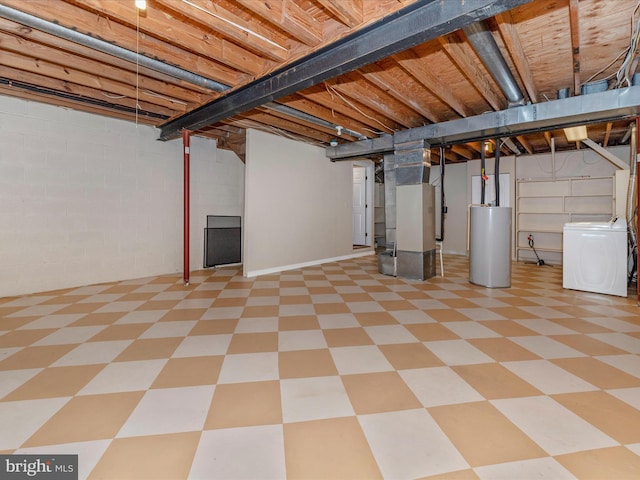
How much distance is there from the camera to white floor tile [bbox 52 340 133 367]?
2158mm

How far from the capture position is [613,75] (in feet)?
11.1

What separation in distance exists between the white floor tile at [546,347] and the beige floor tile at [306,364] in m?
1.66

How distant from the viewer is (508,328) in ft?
9.27

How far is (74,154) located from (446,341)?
18.1 ft

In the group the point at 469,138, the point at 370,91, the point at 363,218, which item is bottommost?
the point at 363,218

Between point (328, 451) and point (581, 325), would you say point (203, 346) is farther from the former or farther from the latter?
point (581, 325)

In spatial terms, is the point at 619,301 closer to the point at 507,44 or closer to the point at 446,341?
the point at 446,341

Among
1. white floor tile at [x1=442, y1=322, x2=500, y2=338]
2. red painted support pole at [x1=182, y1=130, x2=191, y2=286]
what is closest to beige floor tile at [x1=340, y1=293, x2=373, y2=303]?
white floor tile at [x1=442, y1=322, x2=500, y2=338]

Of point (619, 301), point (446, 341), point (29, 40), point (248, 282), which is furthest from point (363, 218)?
point (29, 40)

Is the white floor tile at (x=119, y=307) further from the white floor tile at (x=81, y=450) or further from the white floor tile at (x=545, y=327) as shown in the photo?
the white floor tile at (x=545, y=327)

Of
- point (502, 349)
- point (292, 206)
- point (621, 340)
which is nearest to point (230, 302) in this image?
point (292, 206)

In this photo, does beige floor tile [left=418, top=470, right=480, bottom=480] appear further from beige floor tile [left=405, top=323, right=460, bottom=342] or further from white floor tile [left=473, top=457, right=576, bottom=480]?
beige floor tile [left=405, top=323, right=460, bottom=342]

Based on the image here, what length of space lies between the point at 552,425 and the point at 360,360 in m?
1.13

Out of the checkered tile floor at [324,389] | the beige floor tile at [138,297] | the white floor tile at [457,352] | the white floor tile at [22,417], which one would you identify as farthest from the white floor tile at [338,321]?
the beige floor tile at [138,297]
